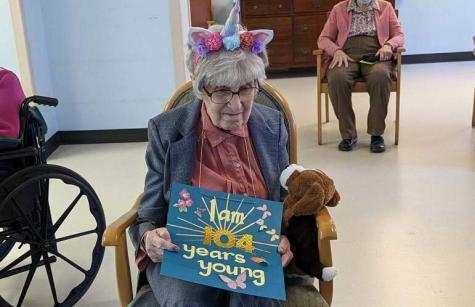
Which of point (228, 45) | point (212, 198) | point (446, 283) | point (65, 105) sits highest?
point (228, 45)

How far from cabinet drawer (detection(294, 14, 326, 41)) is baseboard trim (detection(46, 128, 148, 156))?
281 cm

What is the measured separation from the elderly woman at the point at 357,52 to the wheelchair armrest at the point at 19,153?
232 centimetres

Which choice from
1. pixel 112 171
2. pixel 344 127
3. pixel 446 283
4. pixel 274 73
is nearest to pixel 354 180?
pixel 344 127

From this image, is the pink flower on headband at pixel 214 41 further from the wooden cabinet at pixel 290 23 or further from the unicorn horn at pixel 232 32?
the wooden cabinet at pixel 290 23

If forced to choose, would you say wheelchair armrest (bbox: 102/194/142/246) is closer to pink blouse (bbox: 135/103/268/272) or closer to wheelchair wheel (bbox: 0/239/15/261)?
pink blouse (bbox: 135/103/268/272)

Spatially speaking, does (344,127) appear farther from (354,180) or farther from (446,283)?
(446,283)

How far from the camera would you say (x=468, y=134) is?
4031 millimetres

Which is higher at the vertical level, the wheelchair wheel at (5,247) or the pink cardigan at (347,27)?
the pink cardigan at (347,27)

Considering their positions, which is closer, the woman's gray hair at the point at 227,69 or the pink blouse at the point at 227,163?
the woman's gray hair at the point at 227,69

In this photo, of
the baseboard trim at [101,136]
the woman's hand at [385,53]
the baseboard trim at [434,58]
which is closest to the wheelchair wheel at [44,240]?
the baseboard trim at [101,136]

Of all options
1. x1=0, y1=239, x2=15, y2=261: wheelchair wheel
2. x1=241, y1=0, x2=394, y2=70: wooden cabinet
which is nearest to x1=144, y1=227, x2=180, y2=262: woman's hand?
x1=0, y1=239, x2=15, y2=261: wheelchair wheel

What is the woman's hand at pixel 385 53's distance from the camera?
3.75 metres

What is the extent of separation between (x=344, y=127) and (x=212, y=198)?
101 inches

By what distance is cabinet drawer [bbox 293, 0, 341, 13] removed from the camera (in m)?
6.28
